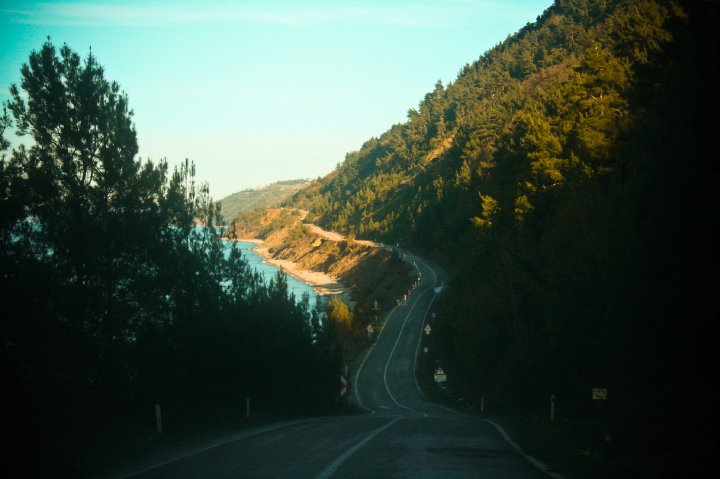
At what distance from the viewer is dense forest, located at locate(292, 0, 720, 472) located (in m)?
12.1

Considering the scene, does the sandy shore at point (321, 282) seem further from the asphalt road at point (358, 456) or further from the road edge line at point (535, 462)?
the road edge line at point (535, 462)

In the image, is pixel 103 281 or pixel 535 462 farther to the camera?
pixel 103 281

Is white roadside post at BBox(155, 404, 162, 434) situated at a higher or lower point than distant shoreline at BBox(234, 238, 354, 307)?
lower

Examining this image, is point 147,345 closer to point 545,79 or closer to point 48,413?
point 48,413

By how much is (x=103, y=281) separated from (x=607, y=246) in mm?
14335

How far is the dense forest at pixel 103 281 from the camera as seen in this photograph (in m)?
14.5

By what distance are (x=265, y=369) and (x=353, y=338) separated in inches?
2032

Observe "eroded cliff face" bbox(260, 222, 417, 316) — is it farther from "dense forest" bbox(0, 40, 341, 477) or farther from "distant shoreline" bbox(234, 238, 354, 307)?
"dense forest" bbox(0, 40, 341, 477)

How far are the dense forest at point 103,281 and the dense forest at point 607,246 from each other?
1178cm

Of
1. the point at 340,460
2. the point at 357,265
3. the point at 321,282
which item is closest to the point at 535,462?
the point at 340,460

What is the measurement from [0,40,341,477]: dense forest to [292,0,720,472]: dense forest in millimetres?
11777

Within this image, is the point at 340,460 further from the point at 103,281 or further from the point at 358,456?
the point at 103,281

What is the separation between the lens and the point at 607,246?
18000 millimetres

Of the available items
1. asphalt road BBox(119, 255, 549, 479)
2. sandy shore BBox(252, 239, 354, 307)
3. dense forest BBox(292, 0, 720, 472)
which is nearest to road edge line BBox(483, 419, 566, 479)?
asphalt road BBox(119, 255, 549, 479)
